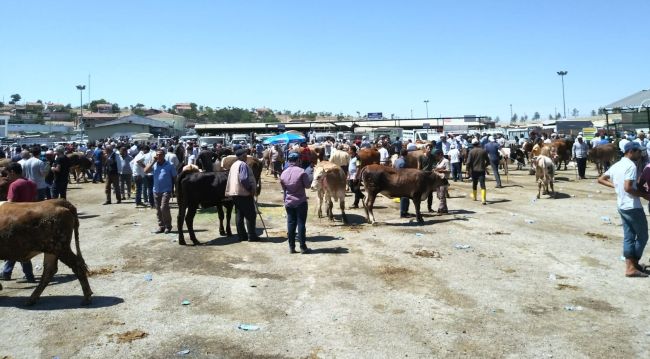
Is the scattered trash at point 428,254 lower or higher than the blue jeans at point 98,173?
lower

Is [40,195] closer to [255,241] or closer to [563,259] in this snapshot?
[255,241]

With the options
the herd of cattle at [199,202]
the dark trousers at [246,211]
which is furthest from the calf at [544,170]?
the dark trousers at [246,211]

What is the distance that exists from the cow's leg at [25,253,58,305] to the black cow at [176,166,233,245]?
3.45 m

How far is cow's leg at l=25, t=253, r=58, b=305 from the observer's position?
6.89 m

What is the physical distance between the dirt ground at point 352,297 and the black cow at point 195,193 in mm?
519

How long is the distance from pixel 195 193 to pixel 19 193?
3459mm

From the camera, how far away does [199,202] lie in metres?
10.8

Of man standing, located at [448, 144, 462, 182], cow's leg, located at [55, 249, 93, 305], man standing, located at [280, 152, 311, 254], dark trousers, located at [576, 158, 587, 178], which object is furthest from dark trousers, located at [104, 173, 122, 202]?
dark trousers, located at [576, 158, 587, 178]

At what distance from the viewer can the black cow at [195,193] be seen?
417 inches

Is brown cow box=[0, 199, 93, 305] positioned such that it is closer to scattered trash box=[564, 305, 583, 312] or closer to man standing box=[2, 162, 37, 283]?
man standing box=[2, 162, 37, 283]

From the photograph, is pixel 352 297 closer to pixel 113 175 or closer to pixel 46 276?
pixel 46 276

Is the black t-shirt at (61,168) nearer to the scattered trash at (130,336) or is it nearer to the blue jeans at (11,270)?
the blue jeans at (11,270)

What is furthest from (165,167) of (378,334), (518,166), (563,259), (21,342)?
(518,166)

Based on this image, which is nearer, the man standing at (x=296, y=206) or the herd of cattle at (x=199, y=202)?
the herd of cattle at (x=199, y=202)
